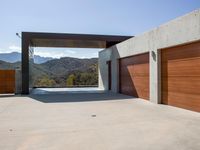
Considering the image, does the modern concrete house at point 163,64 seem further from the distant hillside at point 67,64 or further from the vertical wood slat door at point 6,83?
the distant hillside at point 67,64

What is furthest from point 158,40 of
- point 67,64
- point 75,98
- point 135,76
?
point 67,64

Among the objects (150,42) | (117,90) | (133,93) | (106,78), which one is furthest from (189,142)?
(106,78)

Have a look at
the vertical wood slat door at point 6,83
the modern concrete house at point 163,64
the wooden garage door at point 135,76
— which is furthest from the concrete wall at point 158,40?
the vertical wood slat door at point 6,83

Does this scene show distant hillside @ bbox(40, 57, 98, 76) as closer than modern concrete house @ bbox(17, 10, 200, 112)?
No

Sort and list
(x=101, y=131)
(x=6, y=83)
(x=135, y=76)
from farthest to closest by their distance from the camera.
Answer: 1. (x=6, y=83)
2. (x=135, y=76)
3. (x=101, y=131)

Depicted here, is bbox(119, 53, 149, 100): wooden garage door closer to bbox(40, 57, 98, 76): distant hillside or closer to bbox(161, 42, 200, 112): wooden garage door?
bbox(161, 42, 200, 112): wooden garage door

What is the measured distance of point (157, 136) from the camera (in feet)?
19.3

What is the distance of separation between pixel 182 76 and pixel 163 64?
1.69m

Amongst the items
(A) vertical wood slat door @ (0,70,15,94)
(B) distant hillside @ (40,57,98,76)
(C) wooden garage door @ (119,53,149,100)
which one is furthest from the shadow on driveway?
(B) distant hillside @ (40,57,98,76)

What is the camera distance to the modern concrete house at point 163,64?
9281mm

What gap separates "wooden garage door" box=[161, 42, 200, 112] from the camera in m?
9.20

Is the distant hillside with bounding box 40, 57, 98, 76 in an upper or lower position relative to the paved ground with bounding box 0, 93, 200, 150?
upper

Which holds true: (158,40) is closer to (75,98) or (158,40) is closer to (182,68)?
(182,68)

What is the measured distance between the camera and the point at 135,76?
15070 millimetres
